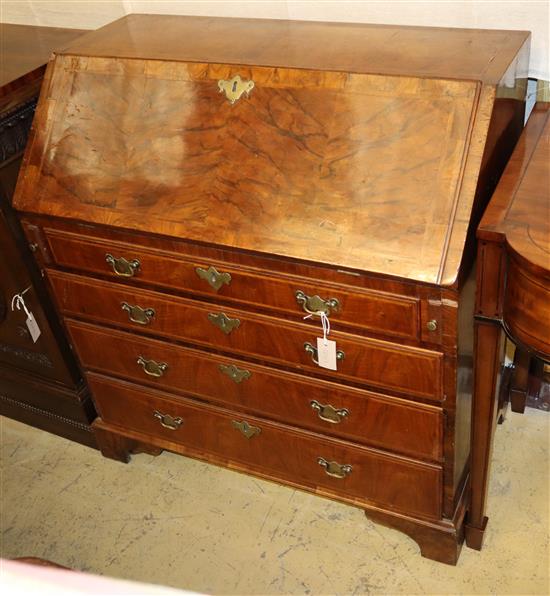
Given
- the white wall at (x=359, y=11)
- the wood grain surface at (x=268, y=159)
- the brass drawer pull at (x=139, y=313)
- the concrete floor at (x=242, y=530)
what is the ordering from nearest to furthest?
1. the wood grain surface at (x=268, y=159)
2. the white wall at (x=359, y=11)
3. the brass drawer pull at (x=139, y=313)
4. the concrete floor at (x=242, y=530)

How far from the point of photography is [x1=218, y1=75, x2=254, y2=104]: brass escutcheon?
1.65 m

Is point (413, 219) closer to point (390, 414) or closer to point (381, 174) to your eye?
point (381, 174)

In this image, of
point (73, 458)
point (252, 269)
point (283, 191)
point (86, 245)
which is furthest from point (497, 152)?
point (73, 458)

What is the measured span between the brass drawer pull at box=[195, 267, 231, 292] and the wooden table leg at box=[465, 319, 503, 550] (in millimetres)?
553

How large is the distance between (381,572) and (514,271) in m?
1.02

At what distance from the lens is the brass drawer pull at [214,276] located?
66.6 inches

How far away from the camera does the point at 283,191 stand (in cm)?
158

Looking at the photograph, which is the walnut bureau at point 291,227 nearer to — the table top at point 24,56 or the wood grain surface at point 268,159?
the wood grain surface at point 268,159

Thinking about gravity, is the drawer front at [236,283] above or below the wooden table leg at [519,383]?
above

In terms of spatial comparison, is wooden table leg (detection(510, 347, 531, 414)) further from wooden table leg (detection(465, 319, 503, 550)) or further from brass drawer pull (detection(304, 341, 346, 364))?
brass drawer pull (detection(304, 341, 346, 364))

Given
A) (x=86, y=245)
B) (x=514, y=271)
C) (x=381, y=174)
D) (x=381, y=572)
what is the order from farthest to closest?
(x=381, y=572) < (x=86, y=245) < (x=381, y=174) < (x=514, y=271)

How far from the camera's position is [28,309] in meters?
2.22

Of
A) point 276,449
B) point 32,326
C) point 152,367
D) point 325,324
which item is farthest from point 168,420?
point 325,324

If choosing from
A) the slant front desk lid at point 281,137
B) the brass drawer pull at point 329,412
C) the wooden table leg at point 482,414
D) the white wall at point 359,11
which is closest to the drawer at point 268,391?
the brass drawer pull at point 329,412
